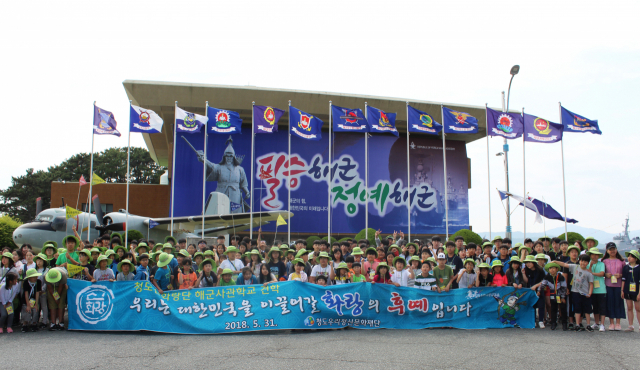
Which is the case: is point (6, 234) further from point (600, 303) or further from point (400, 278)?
point (600, 303)

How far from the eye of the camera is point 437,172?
39.1 metres

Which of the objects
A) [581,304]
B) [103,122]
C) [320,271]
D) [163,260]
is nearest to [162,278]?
[163,260]

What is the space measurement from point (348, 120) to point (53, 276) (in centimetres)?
1328

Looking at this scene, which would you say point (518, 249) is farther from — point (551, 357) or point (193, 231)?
point (193, 231)

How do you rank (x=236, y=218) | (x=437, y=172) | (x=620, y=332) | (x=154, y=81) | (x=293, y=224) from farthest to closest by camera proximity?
(x=437, y=172) < (x=293, y=224) < (x=154, y=81) < (x=236, y=218) < (x=620, y=332)

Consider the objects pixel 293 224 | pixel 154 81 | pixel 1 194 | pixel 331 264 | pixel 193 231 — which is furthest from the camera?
pixel 1 194

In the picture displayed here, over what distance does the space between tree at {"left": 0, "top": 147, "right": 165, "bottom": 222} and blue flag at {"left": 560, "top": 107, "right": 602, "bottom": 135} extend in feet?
168

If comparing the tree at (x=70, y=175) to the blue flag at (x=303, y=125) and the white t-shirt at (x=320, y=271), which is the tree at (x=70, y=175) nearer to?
the blue flag at (x=303, y=125)

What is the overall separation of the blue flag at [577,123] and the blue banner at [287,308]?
1147 cm

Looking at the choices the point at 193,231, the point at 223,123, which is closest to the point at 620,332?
the point at 223,123

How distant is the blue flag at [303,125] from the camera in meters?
18.9

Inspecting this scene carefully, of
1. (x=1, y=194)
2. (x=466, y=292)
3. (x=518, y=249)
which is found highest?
(x=1, y=194)

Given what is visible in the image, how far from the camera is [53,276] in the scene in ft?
28.2

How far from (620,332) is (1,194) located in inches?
2414
